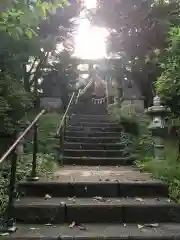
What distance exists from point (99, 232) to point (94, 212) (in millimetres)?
394

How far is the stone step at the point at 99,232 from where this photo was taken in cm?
313

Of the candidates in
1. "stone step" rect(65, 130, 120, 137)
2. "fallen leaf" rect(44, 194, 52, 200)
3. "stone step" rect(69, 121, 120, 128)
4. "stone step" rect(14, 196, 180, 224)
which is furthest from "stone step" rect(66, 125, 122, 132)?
"stone step" rect(14, 196, 180, 224)

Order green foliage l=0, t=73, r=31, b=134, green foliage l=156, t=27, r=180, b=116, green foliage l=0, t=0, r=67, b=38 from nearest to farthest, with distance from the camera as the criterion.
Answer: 1. green foliage l=0, t=0, r=67, b=38
2. green foliage l=156, t=27, r=180, b=116
3. green foliage l=0, t=73, r=31, b=134

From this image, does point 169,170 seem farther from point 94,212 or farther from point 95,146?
point 95,146

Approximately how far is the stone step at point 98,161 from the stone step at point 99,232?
11.5 ft

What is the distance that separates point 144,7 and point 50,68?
5.68 m

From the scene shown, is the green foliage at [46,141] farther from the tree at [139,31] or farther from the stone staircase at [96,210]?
the tree at [139,31]

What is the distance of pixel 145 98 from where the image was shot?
47.5ft

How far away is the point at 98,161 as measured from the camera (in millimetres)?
7137

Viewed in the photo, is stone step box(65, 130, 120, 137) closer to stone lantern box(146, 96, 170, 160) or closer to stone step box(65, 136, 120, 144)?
Result: stone step box(65, 136, 120, 144)

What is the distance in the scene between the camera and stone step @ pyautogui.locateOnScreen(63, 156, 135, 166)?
7.11m

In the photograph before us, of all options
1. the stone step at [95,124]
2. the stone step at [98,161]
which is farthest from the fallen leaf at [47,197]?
the stone step at [95,124]

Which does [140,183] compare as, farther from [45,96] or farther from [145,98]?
[45,96]

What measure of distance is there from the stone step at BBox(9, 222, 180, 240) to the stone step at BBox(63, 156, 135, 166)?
351cm
